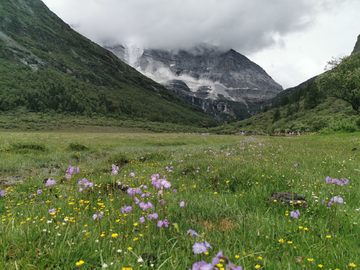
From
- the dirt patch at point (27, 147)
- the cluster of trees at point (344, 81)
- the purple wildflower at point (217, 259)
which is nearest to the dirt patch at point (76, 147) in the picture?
the dirt patch at point (27, 147)

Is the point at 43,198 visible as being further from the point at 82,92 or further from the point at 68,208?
the point at 82,92

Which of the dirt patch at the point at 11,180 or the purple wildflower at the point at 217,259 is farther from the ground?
the purple wildflower at the point at 217,259

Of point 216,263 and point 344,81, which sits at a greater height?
point 344,81

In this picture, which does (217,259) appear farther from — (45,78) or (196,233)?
(45,78)

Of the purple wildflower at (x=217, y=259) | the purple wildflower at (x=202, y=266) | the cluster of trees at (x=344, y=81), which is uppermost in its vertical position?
the cluster of trees at (x=344, y=81)

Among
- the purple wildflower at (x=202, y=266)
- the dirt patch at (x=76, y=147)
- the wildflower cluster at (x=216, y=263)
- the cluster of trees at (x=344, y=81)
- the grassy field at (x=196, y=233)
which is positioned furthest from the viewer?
the cluster of trees at (x=344, y=81)

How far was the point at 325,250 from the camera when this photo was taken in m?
2.10

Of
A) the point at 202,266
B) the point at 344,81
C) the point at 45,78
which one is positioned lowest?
the point at 202,266

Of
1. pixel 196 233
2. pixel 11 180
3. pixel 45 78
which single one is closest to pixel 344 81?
pixel 196 233

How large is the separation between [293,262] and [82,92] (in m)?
158

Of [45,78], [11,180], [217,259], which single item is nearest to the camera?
[217,259]

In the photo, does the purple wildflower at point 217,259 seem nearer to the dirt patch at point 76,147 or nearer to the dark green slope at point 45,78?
the dirt patch at point 76,147

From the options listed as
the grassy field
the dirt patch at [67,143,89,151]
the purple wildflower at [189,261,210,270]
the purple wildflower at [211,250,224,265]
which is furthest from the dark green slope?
the purple wildflower at [211,250,224,265]

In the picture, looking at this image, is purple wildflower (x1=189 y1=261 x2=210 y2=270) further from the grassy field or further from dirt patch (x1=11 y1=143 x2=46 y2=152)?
dirt patch (x1=11 y1=143 x2=46 y2=152)
